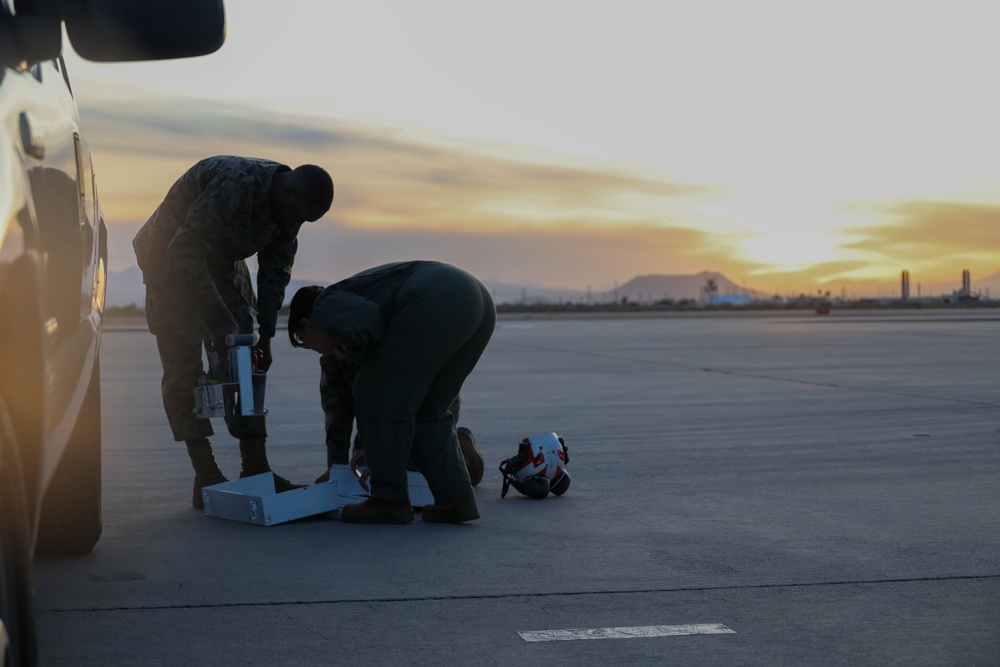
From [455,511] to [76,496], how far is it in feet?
5.74

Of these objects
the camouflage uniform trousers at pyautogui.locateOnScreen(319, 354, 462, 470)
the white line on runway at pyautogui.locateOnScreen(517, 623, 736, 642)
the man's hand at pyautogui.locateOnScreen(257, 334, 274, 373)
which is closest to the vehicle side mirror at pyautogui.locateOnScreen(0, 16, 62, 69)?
the white line on runway at pyautogui.locateOnScreen(517, 623, 736, 642)

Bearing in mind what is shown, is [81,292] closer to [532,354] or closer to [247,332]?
[247,332]

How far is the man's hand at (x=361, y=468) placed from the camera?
20.7ft

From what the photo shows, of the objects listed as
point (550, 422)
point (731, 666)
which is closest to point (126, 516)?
point (731, 666)

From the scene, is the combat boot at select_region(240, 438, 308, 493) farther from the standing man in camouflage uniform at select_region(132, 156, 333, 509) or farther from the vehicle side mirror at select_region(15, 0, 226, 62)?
the vehicle side mirror at select_region(15, 0, 226, 62)

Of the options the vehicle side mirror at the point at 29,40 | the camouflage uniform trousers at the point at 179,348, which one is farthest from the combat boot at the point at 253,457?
the vehicle side mirror at the point at 29,40

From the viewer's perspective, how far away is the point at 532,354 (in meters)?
23.0

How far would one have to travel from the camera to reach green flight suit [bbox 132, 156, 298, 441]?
6.31 metres

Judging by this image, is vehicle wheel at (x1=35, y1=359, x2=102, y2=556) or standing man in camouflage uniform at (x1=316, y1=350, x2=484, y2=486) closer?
vehicle wheel at (x1=35, y1=359, x2=102, y2=556)

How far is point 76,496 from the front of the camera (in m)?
5.10

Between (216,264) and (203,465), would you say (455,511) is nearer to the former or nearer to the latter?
(203,465)

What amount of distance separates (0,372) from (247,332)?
477cm

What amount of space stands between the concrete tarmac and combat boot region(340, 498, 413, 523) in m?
0.08

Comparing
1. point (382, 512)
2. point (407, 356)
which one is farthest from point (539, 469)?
point (407, 356)
